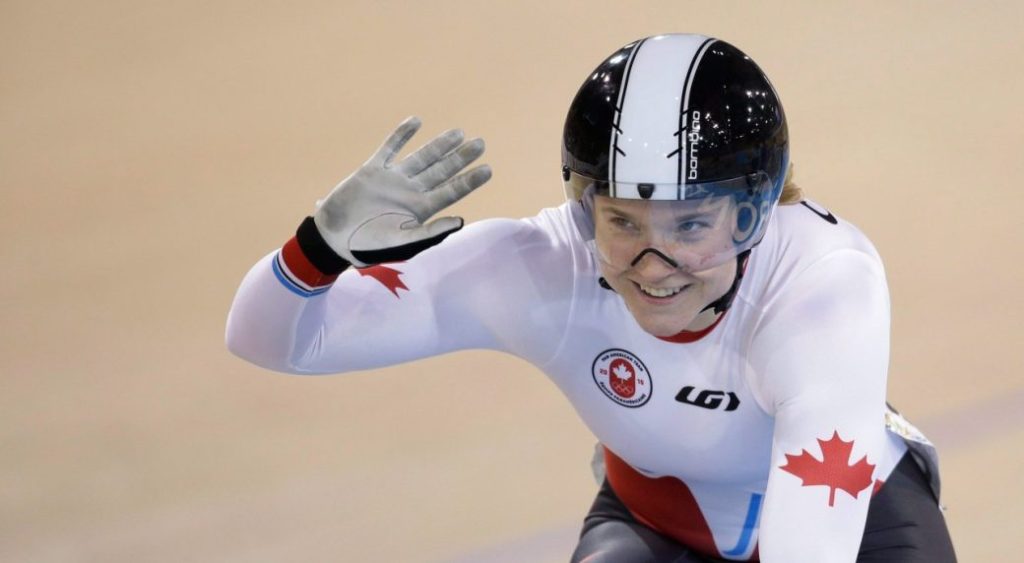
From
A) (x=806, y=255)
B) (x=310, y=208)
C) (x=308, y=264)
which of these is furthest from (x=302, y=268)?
(x=310, y=208)

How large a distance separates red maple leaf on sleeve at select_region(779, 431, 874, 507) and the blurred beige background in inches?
71.9

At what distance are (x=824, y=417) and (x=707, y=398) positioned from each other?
0.32 m

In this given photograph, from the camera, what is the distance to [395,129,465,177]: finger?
8.04 feet

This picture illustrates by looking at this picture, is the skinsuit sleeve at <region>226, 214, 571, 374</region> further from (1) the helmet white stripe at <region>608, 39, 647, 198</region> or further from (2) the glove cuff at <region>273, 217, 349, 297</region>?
(1) the helmet white stripe at <region>608, 39, 647, 198</region>

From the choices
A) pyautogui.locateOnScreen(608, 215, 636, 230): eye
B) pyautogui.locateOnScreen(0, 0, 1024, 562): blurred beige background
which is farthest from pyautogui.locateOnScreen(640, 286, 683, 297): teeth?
pyautogui.locateOnScreen(0, 0, 1024, 562): blurred beige background

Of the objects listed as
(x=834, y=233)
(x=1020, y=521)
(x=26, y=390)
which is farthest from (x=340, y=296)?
(x=26, y=390)

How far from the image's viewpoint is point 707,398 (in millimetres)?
2553

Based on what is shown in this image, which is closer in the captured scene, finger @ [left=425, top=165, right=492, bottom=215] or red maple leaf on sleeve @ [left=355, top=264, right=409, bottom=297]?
finger @ [left=425, top=165, right=492, bottom=215]

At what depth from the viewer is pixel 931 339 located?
4.80 metres

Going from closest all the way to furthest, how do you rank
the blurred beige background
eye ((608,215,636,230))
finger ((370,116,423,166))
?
eye ((608,215,636,230)), finger ((370,116,423,166)), the blurred beige background

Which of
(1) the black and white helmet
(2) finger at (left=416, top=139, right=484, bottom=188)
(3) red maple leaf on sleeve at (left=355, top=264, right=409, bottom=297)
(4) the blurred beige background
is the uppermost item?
(2) finger at (left=416, top=139, right=484, bottom=188)

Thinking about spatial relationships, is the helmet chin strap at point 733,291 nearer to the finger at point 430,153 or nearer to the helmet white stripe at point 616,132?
the helmet white stripe at point 616,132

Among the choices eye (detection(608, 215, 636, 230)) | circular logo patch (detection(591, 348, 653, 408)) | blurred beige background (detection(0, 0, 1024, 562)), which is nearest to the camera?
eye (detection(608, 215, 636, 230))

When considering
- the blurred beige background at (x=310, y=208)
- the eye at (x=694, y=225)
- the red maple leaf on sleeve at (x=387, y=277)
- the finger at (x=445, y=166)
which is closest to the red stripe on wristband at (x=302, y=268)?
the red maple leaf on sleeve at (x=387, y=277)
